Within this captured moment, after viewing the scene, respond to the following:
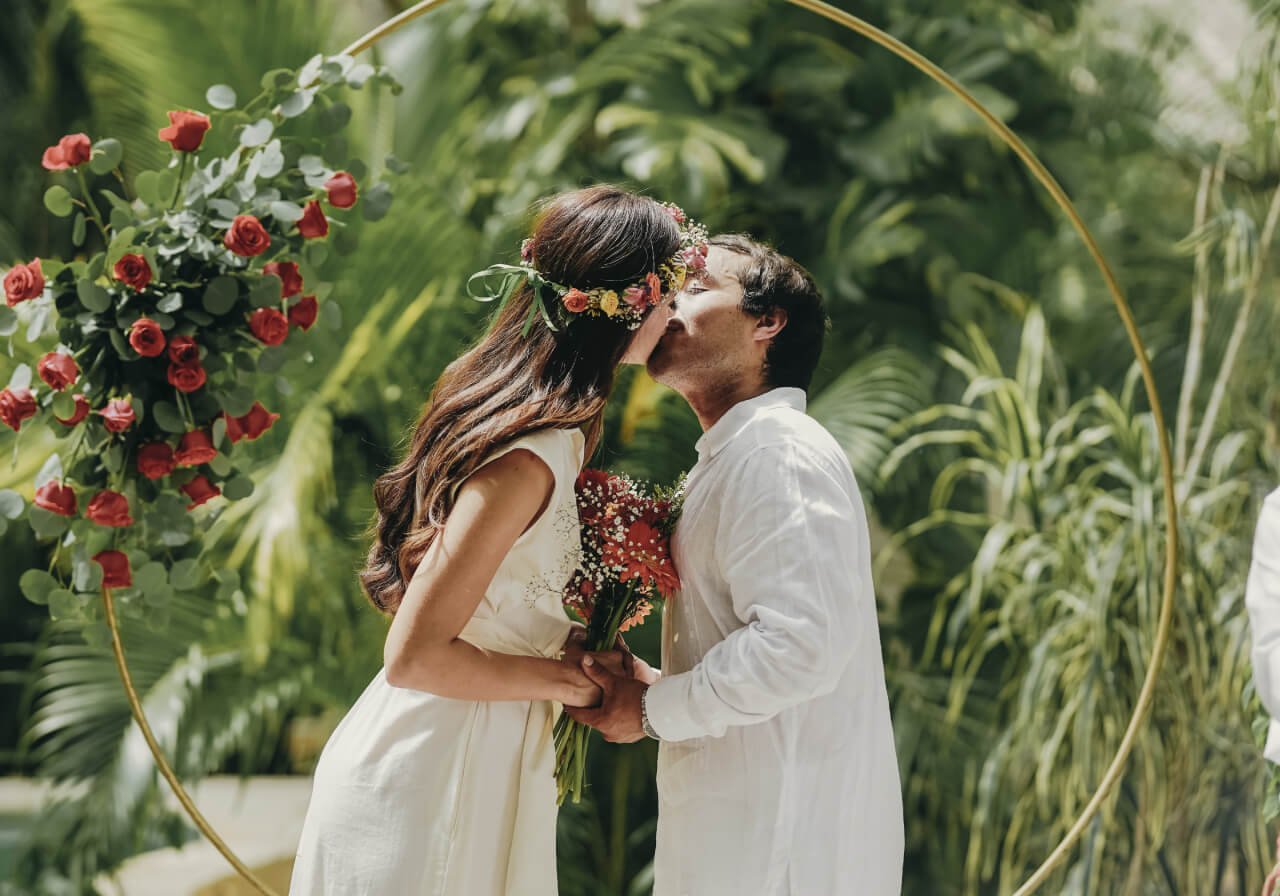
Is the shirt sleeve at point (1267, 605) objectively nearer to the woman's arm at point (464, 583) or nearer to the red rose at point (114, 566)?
the woman's arm at point (464, 583)

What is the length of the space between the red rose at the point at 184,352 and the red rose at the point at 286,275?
17cm

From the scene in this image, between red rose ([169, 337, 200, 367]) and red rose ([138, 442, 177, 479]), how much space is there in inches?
5.7

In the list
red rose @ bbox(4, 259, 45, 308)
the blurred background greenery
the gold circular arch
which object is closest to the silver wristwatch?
the gold circular arch

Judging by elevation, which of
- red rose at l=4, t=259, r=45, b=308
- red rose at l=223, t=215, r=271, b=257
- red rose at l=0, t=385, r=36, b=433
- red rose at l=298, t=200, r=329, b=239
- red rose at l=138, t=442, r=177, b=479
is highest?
red rose at l=298, t=200, r=329, b=239

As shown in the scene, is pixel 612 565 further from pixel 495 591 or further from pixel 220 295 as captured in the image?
pixel 220 295

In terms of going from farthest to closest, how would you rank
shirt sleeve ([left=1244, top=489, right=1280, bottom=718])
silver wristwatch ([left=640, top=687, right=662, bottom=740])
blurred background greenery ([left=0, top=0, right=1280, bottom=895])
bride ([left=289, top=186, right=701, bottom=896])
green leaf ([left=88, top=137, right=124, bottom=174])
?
blurred background greenery ([left=0, top=0, right=1280, bottom=895]) < green leaf ([left=88, top=137, right=124, bottom=174]) < silver wristwatch ([left=640, top=687, right=662, bottom=740]) < bride ([left=289, top=186, right=701, bottom=896]) < shirt sleeve ([left=1244, top=489, right=1280, bottom=718])

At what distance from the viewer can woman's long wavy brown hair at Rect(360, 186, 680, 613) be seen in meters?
2.12

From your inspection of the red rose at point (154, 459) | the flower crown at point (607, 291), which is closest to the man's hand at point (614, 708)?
the flower crown at point (607, 291)

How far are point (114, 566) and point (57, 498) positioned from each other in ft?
0.46

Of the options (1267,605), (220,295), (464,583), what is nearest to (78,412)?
(220,295)

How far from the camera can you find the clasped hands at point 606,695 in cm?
221

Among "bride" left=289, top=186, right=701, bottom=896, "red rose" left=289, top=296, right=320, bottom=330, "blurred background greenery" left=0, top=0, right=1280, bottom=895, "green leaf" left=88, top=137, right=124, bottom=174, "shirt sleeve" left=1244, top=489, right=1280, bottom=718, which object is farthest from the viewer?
"blurred background greenery" left=0, top=0, right=1280, bottom=895

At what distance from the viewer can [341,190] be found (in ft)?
7.58

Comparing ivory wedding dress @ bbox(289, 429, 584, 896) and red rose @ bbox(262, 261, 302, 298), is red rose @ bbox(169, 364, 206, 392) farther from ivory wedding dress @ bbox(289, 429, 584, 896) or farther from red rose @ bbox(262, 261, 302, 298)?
ivory wedding dress @ bbox(289, 429, 584, 896)
